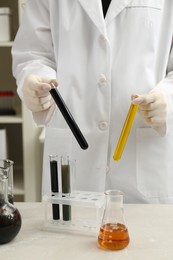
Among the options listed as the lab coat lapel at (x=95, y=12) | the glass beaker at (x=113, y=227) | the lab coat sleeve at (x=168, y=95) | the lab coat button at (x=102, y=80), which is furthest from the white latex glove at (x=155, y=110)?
the glass beaker at (x=113, y=227)

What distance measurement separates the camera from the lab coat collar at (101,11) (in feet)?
4.43

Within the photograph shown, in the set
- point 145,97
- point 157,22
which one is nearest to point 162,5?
point 157,22

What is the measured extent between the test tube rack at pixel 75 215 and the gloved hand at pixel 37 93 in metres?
0.28

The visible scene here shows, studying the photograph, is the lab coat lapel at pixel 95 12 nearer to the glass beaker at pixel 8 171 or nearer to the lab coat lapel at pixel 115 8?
the lab coat lapel at pixel 115 8

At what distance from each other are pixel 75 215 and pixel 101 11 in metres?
0.60

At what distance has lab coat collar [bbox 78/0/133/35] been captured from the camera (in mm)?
1351

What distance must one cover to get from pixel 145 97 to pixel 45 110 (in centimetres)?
31

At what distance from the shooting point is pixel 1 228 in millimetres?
961

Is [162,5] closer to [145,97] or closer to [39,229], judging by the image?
[145,97]

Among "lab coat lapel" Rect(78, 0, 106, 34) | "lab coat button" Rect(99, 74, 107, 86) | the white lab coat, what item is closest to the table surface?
the white lab coat

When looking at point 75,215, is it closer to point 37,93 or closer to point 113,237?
point 113,237

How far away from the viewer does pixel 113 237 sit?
0.95 m

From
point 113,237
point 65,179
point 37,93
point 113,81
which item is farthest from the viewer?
point 113,81

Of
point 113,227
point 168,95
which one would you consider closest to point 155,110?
point 168,95
